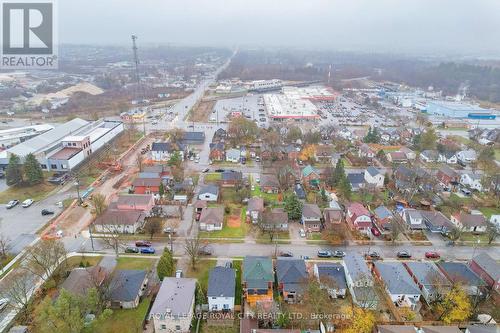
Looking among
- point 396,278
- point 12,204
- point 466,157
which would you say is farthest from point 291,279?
point 466,157

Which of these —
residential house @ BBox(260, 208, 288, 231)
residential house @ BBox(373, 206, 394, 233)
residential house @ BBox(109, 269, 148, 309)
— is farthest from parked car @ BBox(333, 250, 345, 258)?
residential house @ BBox(109, 269, 148, 309)

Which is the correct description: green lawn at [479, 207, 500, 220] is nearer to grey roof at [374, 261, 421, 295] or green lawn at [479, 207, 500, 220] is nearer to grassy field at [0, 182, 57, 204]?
grey roof at [374, 261, 421, 295]

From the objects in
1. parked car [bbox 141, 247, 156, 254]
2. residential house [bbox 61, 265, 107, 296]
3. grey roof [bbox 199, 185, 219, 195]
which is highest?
grey roof [bbox 199, 185, 219, 195]

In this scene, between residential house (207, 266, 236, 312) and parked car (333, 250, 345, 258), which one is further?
parked car (333, 250, 345, 258)

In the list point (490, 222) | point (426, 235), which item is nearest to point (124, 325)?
point (426, 235)

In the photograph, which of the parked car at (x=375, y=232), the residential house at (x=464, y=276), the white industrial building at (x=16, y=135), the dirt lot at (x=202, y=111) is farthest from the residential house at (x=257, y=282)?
the dirt lot at (x=202, y=111)
